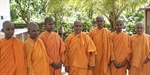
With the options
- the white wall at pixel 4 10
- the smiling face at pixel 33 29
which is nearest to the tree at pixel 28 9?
the white wall at pixel 4 10

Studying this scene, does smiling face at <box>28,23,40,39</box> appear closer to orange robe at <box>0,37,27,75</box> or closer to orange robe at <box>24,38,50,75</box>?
orange robe at <box>24,38,50,75</box>

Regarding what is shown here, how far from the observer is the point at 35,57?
13.6 ft

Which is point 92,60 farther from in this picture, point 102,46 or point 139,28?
point 139,28

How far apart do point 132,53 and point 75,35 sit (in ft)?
4.53

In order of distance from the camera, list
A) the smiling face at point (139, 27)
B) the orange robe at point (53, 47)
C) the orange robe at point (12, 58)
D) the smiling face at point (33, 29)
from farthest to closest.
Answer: the smiling face at point (139, 27) < the orange robe at point (53, 47) < the smiling face at point (33, 29) < the orange robe at point (12, 58)

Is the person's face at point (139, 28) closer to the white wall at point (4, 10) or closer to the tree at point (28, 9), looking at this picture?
the white wall at point (4, 10)

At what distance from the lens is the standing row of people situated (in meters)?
4.11

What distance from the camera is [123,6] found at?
846 cm

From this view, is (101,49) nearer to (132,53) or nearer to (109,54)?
(109,54)

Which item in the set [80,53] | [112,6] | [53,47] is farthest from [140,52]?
[112,6]

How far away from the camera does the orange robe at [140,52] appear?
520 centimetres

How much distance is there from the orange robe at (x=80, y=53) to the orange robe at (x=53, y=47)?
0.95 feet

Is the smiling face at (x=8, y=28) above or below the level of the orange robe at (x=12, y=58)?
above

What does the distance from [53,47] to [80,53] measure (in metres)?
0.62
